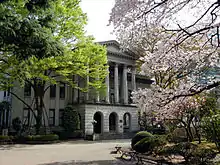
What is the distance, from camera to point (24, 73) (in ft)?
57.2

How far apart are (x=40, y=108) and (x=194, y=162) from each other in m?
22.2

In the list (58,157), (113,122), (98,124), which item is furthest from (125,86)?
(58,157)

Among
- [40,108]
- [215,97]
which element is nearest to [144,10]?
[215,97]

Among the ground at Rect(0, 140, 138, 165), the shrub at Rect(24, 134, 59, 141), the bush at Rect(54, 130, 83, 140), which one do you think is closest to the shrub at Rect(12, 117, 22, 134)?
the bush at Rect(54, 130, 83, 140)

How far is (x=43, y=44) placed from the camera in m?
12.0

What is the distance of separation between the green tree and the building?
5929 millimetres

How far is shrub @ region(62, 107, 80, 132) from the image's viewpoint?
31.1 metres

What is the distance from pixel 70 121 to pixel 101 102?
8.02m

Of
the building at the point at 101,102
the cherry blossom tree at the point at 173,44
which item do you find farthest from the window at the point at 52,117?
the cherry blossom tree at the point at 173,44

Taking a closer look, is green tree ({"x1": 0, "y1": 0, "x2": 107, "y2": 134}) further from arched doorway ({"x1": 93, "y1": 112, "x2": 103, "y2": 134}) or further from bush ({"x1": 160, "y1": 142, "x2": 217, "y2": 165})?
arched doorway ({"x1": 93, "y1": 112, "x2": 103, "y2": 134})

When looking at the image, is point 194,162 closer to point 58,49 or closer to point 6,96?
point 58,49

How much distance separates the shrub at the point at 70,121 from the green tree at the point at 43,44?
15.6 ft

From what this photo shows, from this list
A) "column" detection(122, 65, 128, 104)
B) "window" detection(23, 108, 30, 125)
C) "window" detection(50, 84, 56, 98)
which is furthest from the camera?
"column" detection(122, 65, 128, 104)

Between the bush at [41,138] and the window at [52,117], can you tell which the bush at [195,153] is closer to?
the bush at [41,138]
